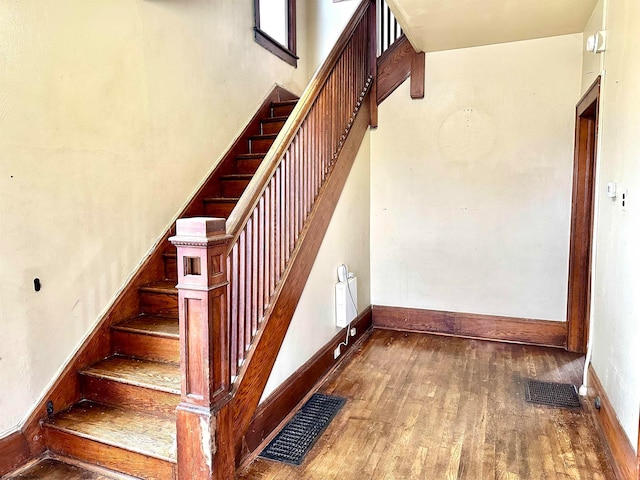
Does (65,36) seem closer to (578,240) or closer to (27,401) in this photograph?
(27,401)

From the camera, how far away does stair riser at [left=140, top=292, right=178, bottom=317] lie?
2.84 metres

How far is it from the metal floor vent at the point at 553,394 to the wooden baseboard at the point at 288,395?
4.51ft

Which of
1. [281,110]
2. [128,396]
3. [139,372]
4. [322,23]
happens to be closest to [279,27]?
[322,23]

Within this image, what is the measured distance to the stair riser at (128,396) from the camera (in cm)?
229

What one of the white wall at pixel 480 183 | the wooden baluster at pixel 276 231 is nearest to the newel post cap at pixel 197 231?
the wooden baluster at pixel 276 231

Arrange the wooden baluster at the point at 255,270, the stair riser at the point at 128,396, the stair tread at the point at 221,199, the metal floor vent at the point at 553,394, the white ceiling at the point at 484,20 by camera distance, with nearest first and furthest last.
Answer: the wooden baluster at the point at 255,270, the stair riser at the point at 128,396, the metal floor vent at the point at 553,394, the white ceiling at the point at 484,20, the stair tread at the point at 221,199

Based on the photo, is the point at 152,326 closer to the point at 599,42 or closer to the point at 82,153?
the point at 82,153

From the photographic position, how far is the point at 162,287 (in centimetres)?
290

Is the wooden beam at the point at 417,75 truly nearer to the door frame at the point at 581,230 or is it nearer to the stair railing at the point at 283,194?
the stair railing at the point at 283,194

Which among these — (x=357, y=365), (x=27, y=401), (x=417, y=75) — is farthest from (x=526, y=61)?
(x=27, y=401)

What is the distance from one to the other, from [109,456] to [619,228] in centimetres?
282

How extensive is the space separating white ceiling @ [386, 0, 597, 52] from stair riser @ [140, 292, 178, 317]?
2.47 meters

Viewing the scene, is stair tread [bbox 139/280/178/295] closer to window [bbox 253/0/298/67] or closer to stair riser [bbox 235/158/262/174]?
stair riser [bbox 235/158/262/174]

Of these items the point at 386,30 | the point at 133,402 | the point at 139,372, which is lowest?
the point at 133,402
